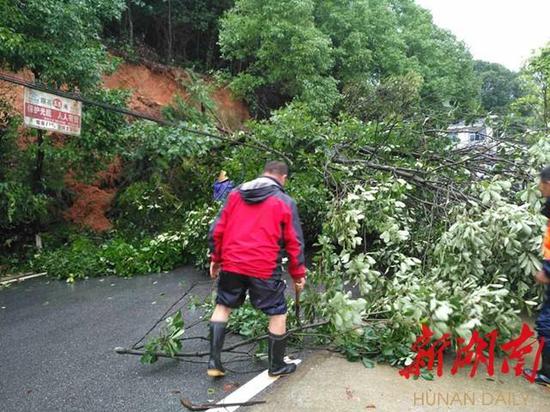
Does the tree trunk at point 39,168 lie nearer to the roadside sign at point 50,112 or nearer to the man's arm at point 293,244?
the roadside sign at point 50,112

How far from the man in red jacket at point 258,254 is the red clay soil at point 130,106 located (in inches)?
244

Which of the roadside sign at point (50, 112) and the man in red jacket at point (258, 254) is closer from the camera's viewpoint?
the man in red jacket at point (258, 254)

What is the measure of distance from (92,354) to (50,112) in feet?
7.57

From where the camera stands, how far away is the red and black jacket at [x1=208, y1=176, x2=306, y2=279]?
3.19 m

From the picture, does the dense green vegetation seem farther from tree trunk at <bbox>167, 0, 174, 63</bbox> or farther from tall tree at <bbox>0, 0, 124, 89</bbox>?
tree trunk at <bbox>167, 0, 174, 63</bbox>

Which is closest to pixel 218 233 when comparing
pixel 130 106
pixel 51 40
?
pixel 51 40

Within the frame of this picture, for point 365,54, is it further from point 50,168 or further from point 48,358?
point 48,358

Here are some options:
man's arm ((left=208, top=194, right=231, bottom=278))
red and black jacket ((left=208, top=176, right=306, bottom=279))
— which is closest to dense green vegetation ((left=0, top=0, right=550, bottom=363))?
red and black jacket ((left=208, top=176, right=306, bottom=279))

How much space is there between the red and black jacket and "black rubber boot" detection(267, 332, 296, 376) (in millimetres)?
463

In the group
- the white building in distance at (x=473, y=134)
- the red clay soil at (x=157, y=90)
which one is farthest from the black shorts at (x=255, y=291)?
the red clay soil at (x=157, y=90)

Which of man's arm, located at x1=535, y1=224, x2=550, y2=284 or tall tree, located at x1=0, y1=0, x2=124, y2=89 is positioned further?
tall tree, located at x1=0, y1=0, x2=124, y2=89

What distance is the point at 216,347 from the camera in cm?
329

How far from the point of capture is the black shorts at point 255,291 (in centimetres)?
323

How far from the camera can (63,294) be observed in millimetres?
6293
